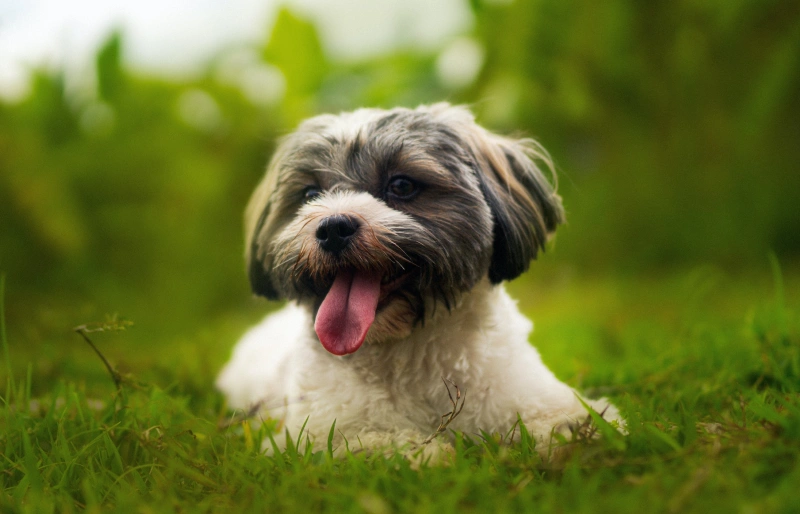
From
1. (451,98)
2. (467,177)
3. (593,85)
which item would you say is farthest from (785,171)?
(467,177)

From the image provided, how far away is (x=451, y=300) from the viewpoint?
7.83ft

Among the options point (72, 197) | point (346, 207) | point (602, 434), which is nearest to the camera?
point (602, 434)

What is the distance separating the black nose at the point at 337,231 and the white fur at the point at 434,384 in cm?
45

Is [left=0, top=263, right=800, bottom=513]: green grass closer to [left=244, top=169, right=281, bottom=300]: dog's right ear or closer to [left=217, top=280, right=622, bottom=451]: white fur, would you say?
[left=217, top=280, right=622, bottom=451]: white fur

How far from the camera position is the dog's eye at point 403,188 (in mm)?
2449

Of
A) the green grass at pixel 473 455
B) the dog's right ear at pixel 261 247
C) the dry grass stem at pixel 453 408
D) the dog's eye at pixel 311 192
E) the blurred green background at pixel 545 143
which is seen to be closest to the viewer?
the green grass at pixel 473 455

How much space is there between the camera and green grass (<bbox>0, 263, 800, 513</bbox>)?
1528 mm

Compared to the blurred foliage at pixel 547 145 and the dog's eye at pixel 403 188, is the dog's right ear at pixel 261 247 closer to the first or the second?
the dog's eye at pixel 403 188

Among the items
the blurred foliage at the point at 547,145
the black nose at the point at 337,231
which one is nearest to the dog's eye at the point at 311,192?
the black nose at the point at 337,231

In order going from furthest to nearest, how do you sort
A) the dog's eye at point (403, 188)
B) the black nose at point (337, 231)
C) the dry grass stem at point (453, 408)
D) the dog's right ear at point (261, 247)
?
the dog's right ear at point (261, 247), the dog's eye at point (403, 188), the black nose at point (337, 231), the dry grass stem at point (453, 408)

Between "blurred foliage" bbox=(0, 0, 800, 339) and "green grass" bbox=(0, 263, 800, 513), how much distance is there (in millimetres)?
3463

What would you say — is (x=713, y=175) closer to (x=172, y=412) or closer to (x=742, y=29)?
(x=742, y=29)

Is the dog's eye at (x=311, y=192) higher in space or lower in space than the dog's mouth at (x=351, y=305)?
higher

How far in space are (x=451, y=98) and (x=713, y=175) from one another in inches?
126
